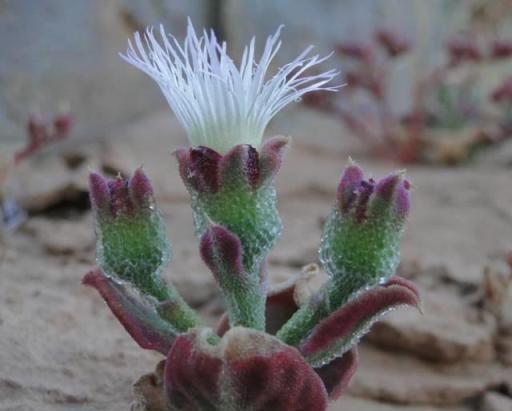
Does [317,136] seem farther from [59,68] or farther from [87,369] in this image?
[87,369]

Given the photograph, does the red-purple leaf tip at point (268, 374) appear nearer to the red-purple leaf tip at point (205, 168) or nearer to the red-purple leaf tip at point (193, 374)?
the red-purple leaf tip at point (193, 374)

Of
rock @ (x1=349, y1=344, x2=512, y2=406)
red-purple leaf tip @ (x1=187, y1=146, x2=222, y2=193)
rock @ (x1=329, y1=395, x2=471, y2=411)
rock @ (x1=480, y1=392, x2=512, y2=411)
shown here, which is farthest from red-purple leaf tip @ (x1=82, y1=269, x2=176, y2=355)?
rock @ (x1=480, y1=392, x2=512, y2=411)

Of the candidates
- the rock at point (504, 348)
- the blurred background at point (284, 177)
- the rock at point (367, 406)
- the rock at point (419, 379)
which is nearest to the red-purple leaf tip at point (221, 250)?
the blurred background at point (284, 177)

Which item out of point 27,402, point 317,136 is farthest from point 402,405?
point 317,136

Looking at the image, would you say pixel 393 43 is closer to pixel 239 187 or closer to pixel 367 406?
pixel 367 406

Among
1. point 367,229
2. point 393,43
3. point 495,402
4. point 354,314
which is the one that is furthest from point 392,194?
point 393,43

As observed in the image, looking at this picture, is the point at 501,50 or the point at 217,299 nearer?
the point at 217,299
